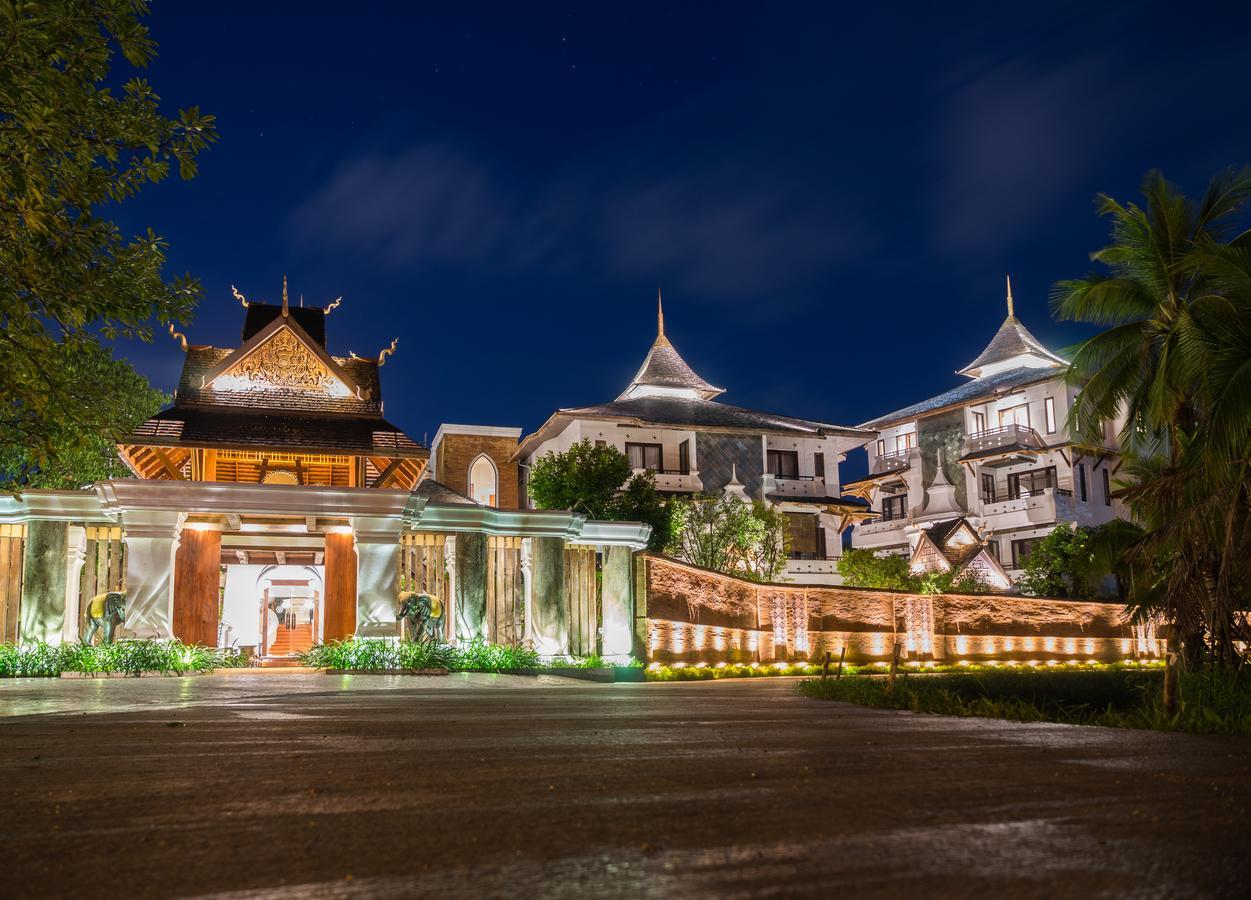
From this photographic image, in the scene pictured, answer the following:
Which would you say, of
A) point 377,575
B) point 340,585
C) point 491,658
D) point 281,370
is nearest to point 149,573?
point 340,585

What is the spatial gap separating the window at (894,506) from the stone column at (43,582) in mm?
42262

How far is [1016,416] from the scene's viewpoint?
158 feet

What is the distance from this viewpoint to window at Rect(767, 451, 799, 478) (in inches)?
1833

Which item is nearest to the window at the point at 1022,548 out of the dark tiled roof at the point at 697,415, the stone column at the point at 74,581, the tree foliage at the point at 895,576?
the tree foliage at the point at 895,576

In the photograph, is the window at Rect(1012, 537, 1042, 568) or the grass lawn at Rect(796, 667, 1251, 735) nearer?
the grass lawn at Rect(796, 667, 1251, 735)

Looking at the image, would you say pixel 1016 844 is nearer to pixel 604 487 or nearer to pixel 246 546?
pixel 246 546

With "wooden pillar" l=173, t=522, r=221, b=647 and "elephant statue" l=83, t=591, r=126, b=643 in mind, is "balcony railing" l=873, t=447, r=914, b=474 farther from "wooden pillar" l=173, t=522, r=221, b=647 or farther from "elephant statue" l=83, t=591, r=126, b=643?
"elephant statue" l=83, t=591, r=126, b=643

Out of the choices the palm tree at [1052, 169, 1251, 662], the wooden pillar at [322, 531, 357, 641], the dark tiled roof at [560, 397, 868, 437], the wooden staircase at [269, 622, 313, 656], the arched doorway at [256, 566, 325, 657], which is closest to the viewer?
the palm tree at [1052, 169, 1251, 662]

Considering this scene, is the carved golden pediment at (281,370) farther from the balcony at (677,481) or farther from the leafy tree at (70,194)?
the balcony at (677,481)

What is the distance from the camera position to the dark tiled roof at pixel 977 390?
1870 inches

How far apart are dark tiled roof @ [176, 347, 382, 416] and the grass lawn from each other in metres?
12.4

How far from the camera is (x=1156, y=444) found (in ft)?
57.3

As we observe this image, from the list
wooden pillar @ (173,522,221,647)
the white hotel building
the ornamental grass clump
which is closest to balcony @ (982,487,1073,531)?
the white hotel building

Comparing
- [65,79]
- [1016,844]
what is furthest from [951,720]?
[65,79]
